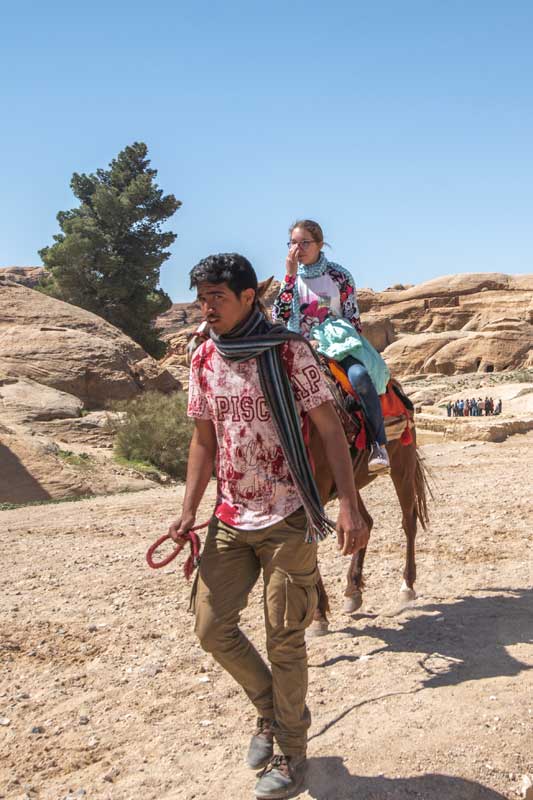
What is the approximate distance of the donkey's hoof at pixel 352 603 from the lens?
540 cm

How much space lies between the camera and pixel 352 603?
213 inches

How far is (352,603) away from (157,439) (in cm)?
960

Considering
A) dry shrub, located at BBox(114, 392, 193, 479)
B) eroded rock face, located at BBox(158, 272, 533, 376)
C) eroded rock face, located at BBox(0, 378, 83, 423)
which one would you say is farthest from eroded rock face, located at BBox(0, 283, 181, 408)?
eroded rock face, located at BBox(158, 272, 533, 376)

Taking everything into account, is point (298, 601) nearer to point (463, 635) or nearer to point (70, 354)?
point (463, 635)

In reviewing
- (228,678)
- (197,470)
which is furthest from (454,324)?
(197,470)

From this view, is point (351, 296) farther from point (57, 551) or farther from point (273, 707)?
point (57, 551)

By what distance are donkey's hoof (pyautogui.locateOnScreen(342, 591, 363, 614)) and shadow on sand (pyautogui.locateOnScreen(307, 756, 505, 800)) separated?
89.2 inches

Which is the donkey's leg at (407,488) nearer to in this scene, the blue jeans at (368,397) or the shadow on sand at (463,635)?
Answer: the shadow on sand at (463,635)

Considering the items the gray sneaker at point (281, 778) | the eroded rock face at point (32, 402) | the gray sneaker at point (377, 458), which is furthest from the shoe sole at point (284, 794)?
the eroded rock face at point (32, 402)

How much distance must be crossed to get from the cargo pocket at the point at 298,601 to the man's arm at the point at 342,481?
0.21 meters

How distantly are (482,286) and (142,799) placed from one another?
72.5 metres

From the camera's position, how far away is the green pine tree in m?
31.7

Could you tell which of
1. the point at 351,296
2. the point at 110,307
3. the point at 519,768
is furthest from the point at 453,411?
the point at 519,768

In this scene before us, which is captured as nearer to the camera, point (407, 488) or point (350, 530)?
point (350, 530)
